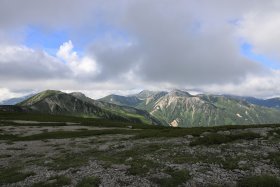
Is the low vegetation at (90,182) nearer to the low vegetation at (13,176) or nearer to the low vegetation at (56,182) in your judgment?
the low vegetation at (56,182)

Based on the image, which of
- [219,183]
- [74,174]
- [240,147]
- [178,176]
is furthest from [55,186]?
→ [240,147]

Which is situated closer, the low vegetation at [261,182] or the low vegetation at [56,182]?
the low vegetation at [261,182]

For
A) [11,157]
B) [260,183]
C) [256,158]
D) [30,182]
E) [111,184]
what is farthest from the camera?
[11,157]

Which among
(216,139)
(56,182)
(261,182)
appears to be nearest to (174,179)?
(261,182)

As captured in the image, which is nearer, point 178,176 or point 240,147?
point 178,176

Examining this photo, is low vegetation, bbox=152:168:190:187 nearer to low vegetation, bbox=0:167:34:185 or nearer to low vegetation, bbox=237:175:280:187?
low vegetation, bbox=237:175:280:187

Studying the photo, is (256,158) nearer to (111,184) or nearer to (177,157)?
(177,157)

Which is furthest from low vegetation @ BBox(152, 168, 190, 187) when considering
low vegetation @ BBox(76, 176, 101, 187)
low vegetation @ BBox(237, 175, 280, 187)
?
low vegetation @ BBox(76, 176, 101, 187)

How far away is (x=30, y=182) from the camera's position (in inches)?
1003

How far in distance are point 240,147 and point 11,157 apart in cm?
3081

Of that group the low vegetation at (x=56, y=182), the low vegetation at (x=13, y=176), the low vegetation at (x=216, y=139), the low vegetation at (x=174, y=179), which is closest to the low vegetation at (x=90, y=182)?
the low vegetation at (x=56, y=182)

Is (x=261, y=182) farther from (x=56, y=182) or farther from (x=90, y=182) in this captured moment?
(x=56, y=182)

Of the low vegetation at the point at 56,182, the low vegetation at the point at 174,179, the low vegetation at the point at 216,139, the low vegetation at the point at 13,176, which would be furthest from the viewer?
the low vegetation at the point at 216,139

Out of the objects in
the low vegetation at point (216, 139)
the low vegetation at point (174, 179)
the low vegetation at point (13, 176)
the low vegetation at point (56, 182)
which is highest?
the low vegetation at point (216, 139)
